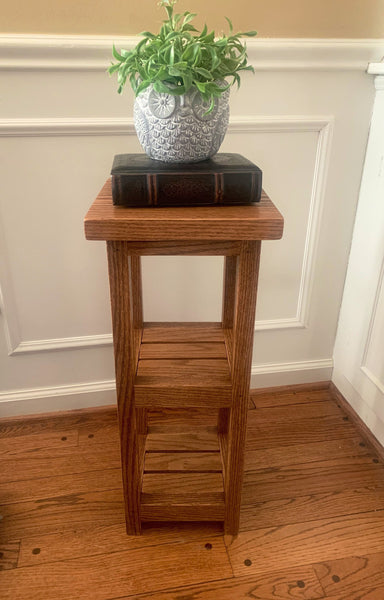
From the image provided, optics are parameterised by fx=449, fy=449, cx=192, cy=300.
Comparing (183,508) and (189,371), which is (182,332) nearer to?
(189,371)

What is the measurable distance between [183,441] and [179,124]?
720 mm

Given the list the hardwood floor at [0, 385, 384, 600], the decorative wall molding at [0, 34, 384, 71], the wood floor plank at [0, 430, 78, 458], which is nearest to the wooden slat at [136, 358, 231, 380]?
the hardwood floor at [0, 385, 384, 600]

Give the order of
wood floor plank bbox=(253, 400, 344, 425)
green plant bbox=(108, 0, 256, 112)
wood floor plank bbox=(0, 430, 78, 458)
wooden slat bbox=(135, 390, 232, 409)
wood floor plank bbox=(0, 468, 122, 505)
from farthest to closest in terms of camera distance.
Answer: wood floor plank bbox=(253, 400, 344, 425), wood floor plank bbox=(0, 430, 78, 458), wood floor plank bbox=(0, 468, 122, 505), wooden slat bbox=(135, 390, 232, 409), green plant bbox=(108, 0, 256, 112)

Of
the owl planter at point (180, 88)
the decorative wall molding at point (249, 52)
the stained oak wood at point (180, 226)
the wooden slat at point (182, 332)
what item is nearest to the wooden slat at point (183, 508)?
the wooden slat at point (182, 332)

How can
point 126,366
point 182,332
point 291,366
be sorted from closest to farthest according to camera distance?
point 126,366 → point 182,332 → point 291,366

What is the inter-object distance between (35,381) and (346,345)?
90 centimetres

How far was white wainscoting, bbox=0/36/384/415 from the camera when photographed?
99cm

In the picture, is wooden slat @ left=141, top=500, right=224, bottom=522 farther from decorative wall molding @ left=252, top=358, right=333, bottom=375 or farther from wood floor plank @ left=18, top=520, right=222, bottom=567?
decorative wall molding @ left=252, top=358, right=333, bottom=375

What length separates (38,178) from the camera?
105 cm

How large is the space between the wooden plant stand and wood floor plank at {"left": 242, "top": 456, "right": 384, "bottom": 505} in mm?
125

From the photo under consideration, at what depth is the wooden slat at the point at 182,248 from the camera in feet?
2.33

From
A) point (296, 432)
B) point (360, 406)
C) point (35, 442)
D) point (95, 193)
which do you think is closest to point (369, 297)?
point (360, 406)

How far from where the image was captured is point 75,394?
4.21ft

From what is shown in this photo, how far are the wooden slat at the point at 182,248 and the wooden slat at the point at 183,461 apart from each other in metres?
0.53
